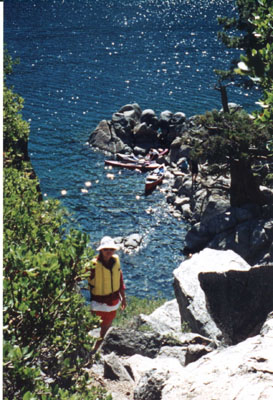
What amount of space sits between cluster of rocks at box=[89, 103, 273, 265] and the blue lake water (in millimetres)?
1173

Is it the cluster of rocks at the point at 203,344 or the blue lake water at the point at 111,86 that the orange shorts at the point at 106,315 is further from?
the blue lake water at the point at 111,86

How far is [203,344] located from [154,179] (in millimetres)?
23439

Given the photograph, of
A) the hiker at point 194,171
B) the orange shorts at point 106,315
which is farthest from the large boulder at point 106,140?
the orange shorts at point 106,315

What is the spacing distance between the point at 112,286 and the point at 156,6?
104 metres

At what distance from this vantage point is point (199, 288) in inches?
619

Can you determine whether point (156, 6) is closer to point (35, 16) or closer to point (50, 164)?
point (35, 16)

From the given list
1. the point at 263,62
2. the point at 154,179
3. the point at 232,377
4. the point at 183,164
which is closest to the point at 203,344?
the point at 232,377

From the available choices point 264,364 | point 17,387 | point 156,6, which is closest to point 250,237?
point 264,364

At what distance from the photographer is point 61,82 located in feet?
192

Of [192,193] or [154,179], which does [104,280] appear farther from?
[154,179]

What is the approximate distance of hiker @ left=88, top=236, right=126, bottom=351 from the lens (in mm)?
10266

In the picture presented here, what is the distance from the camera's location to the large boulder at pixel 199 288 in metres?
14.2

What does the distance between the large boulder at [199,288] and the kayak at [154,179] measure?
670 inches

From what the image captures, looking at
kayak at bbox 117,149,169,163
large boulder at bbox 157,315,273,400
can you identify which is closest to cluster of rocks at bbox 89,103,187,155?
kayak at bbox 117,149,169,163
